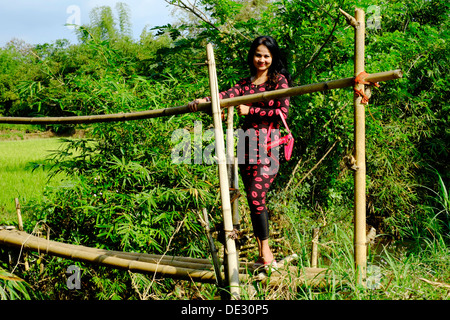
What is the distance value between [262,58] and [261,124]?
39 cm

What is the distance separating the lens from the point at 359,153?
182 cm

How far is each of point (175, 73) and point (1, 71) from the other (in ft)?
66.9

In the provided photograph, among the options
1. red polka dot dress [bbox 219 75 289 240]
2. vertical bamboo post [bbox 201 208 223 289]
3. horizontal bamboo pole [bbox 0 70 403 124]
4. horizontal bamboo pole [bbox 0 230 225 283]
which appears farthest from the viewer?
red polka dot dress [bbox 219 75 289 240]

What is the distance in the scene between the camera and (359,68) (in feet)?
5.86

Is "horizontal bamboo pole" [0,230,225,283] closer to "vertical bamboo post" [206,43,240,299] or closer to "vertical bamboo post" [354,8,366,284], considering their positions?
"vertical bamboo post" [206,43,240,299]

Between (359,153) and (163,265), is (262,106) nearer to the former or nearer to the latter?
(359,153)

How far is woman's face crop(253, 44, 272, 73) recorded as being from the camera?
2.35m

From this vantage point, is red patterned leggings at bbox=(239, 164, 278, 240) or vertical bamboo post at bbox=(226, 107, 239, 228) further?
red patterned leggings at bbox=(239, 164, 278, 240)

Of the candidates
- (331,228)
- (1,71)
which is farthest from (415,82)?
(1,71)

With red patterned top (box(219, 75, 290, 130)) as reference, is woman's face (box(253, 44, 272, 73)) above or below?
above

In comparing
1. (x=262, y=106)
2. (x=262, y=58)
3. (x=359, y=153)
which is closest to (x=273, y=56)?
(x=262, y=58)

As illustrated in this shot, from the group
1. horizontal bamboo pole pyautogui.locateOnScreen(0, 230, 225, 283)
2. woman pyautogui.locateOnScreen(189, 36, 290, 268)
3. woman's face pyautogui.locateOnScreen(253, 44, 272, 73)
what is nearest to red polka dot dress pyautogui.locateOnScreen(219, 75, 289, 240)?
woman pyautogui.locateOnScreen(189, 36, 290, 268)

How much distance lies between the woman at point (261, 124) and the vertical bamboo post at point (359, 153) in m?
0.56
